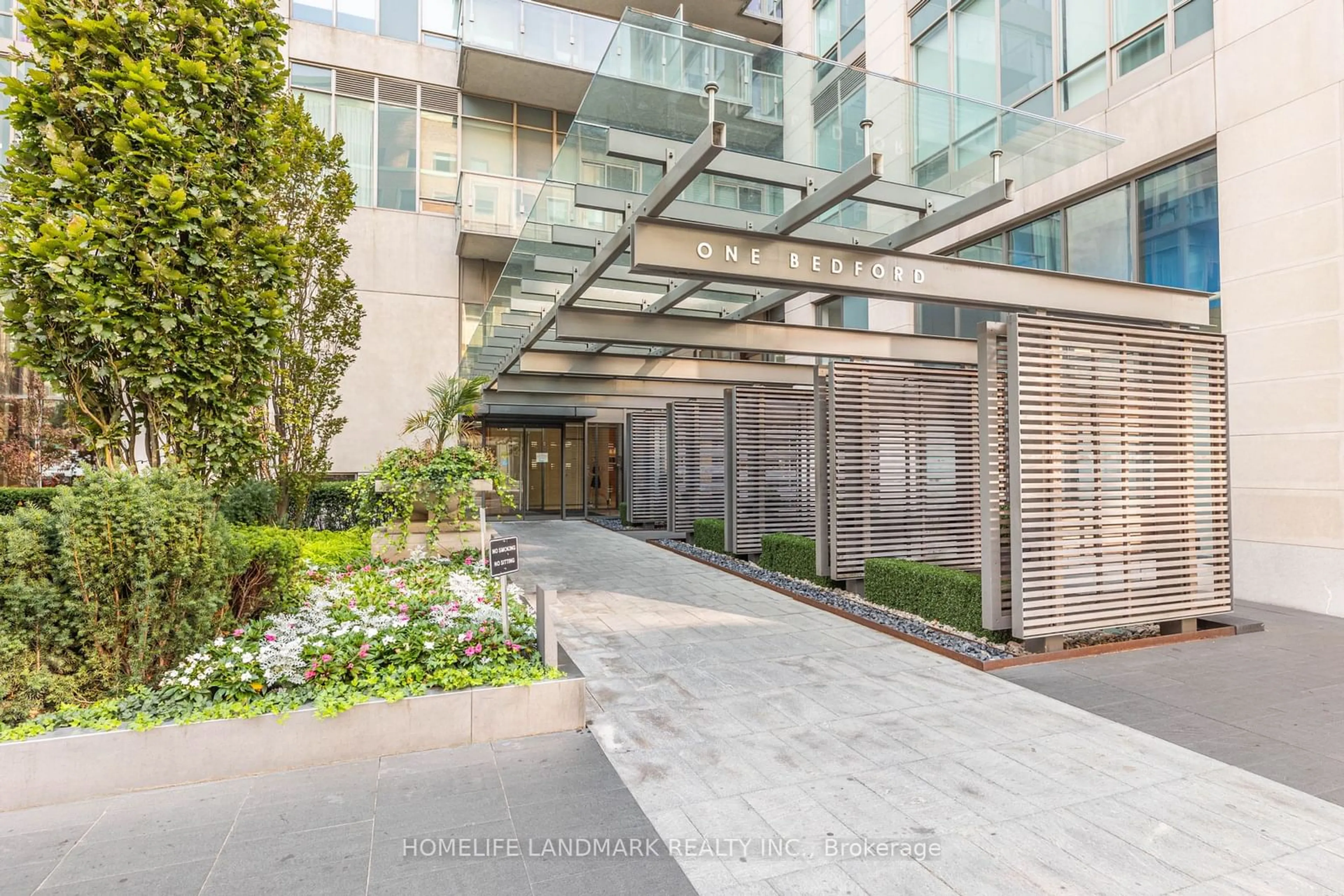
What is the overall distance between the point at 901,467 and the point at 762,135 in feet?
14.3

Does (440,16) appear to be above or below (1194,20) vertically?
above

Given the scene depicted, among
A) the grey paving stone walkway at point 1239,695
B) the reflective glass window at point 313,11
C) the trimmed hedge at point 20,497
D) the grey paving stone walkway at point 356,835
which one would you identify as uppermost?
the reflective glass window at point 313,11

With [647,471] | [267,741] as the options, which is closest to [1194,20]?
[267,741]

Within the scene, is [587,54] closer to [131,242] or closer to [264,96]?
[264,96]

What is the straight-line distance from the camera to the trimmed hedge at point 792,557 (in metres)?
8.84

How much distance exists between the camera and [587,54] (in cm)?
1755

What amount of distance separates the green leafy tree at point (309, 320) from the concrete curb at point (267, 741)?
613 cm

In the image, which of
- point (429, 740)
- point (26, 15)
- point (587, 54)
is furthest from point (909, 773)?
point (587, 54)

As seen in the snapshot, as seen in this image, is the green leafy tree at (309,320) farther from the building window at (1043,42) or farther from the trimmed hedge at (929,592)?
the building window at (1043,42)

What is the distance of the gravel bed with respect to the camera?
19.1ft

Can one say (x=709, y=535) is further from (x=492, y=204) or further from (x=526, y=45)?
(x=526, y=45)

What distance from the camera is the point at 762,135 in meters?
5.61

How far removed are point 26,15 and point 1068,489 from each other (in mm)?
7881

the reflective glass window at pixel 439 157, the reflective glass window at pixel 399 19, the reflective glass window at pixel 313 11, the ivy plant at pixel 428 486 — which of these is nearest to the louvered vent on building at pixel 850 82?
the ivy plant at pixel 428 486
